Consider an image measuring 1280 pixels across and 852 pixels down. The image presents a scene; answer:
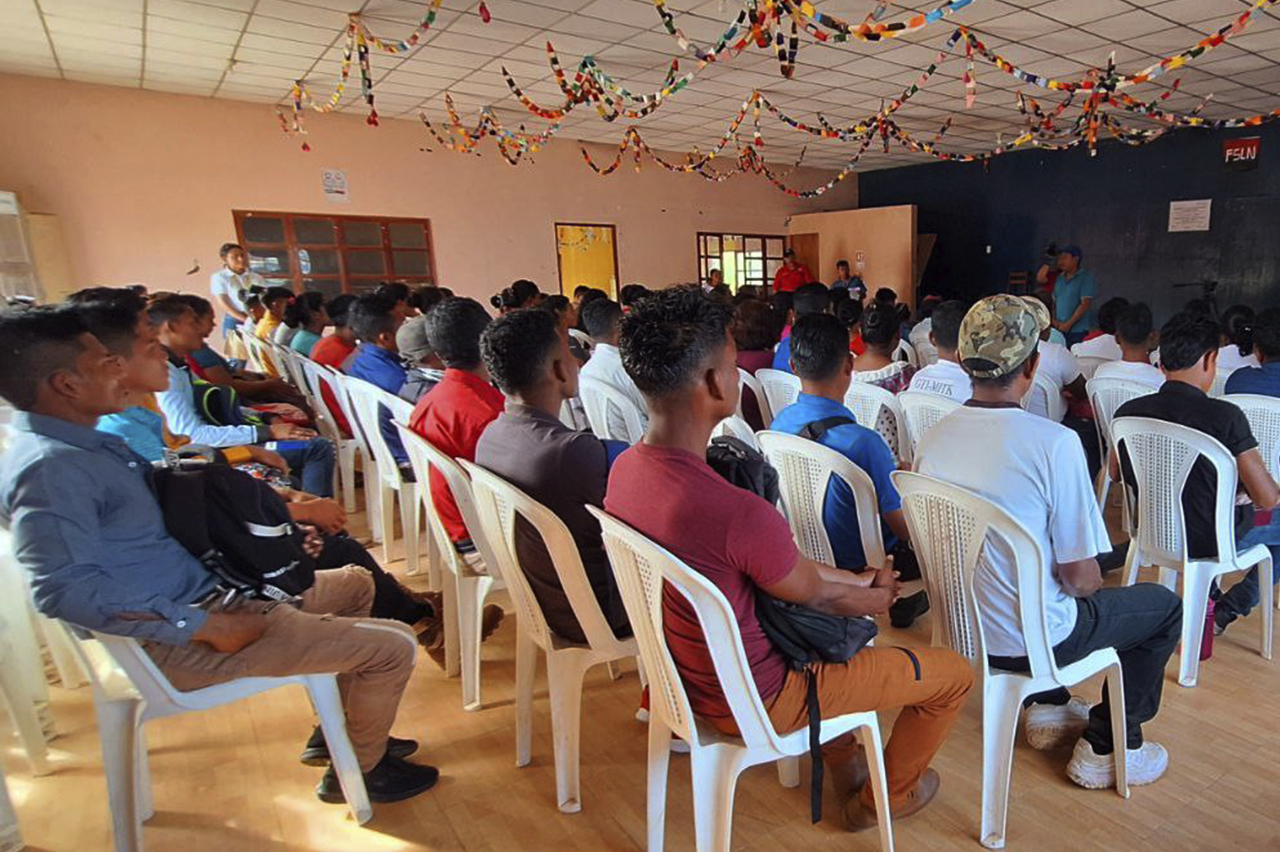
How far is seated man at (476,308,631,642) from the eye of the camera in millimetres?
1648

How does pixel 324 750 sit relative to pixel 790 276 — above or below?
below

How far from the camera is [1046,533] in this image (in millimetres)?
1480

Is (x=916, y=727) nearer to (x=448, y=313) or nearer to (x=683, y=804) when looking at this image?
(x=683, y=804)

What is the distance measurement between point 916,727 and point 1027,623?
0.32m

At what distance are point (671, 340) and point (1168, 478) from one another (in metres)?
1.69

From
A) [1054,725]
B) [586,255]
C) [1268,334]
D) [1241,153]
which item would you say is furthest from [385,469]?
[1241,153]

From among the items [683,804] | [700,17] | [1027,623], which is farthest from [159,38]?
[1027,623]

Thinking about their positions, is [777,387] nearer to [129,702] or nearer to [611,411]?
[611,411]

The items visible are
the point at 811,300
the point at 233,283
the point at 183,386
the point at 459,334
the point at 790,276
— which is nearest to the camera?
the point at 459,334

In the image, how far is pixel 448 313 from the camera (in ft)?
7.79

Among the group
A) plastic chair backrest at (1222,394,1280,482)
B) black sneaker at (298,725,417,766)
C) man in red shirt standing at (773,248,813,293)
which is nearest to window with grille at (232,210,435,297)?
man in red shirt standing at (773,248,813,293)

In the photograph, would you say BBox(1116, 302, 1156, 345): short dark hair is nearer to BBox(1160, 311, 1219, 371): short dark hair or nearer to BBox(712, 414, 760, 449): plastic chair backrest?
BBox(1160, 311, 1219, 371): short dark hair

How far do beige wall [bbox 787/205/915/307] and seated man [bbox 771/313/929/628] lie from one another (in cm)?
878

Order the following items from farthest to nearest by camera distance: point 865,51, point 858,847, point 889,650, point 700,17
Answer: point 865,51, point 700,17, point 858,847, point 889,650
